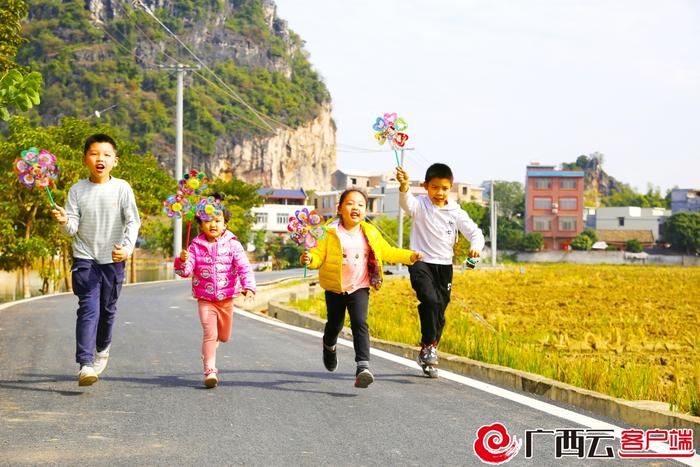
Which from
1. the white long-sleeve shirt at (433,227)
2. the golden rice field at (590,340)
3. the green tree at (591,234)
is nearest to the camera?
the golden rice field at (590,340)

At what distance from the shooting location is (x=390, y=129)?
7.93 m

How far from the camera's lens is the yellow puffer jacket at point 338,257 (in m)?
6.77

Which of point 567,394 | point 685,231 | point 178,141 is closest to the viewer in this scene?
point 567,394

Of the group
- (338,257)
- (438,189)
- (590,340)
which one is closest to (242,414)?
(338,257)

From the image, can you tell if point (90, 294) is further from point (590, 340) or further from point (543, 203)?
point (543, 203)

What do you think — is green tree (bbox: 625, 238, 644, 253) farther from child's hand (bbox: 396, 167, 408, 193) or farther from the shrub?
child's hand (bbox: 396, 167, 408, 193)

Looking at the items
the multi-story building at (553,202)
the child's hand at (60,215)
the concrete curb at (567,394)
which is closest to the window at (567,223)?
the multi-story building at (553,202)

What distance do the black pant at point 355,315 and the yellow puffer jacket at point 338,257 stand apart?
0.10 meters

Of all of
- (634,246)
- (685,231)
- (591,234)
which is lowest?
(634,246)

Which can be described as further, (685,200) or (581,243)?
(685,200)

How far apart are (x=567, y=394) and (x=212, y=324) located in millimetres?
2770

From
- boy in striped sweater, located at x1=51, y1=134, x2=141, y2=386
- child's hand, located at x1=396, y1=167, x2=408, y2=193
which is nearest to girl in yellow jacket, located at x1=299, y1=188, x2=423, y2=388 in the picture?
child's hand, located at x1=396, y1=167, x2=408, y2=193

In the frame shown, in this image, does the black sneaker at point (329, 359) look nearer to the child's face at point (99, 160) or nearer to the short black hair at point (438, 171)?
the short black hair at point (438, 171)

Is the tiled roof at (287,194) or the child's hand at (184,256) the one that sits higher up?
the tiled roof at (287,194)
